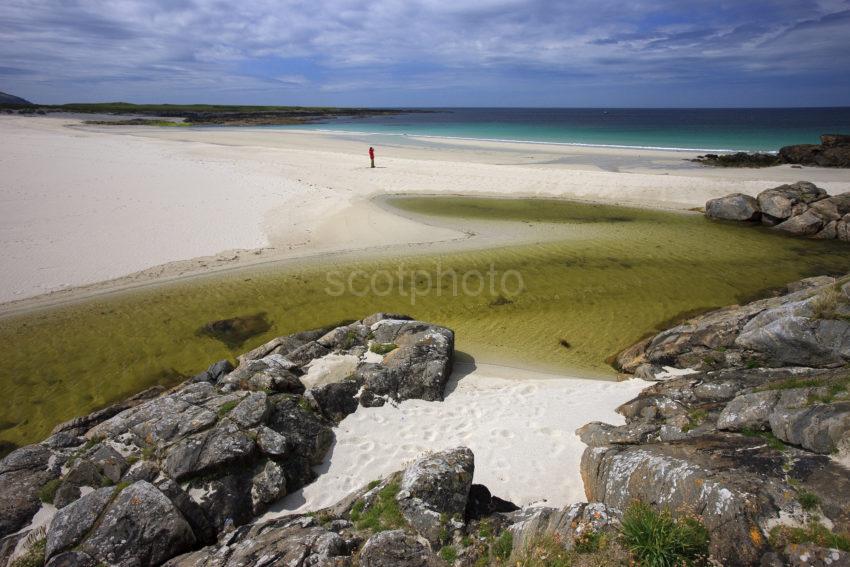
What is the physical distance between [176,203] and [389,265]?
1448 centimetres

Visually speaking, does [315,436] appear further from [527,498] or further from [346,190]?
[346,190]

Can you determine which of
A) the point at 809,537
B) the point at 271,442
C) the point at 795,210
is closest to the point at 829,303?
the point at 809,537

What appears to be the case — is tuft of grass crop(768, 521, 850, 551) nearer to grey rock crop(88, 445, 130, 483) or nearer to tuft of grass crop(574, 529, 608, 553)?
tuft of grass crop(574, 529, 608, 553)

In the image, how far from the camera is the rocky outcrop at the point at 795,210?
21922 millimetres

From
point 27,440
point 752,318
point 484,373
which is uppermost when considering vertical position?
point 752,318

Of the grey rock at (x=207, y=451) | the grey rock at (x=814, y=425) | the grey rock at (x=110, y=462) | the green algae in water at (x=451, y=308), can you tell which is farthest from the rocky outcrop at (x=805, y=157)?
the grey rock at (x=110, y=462)

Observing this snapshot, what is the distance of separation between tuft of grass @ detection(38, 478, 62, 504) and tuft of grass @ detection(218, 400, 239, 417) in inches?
93.5

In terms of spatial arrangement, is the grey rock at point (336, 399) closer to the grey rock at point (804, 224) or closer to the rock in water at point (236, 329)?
the rock in water at point (236, 329)

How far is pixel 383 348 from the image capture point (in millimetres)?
10797

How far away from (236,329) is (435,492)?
32.7 feet

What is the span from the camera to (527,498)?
6.77m

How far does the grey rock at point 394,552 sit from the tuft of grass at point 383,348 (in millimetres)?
5667

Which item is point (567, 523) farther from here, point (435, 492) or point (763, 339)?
point (763, 339)

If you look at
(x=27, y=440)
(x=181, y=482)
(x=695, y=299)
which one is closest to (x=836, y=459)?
(x=181, y=482)
